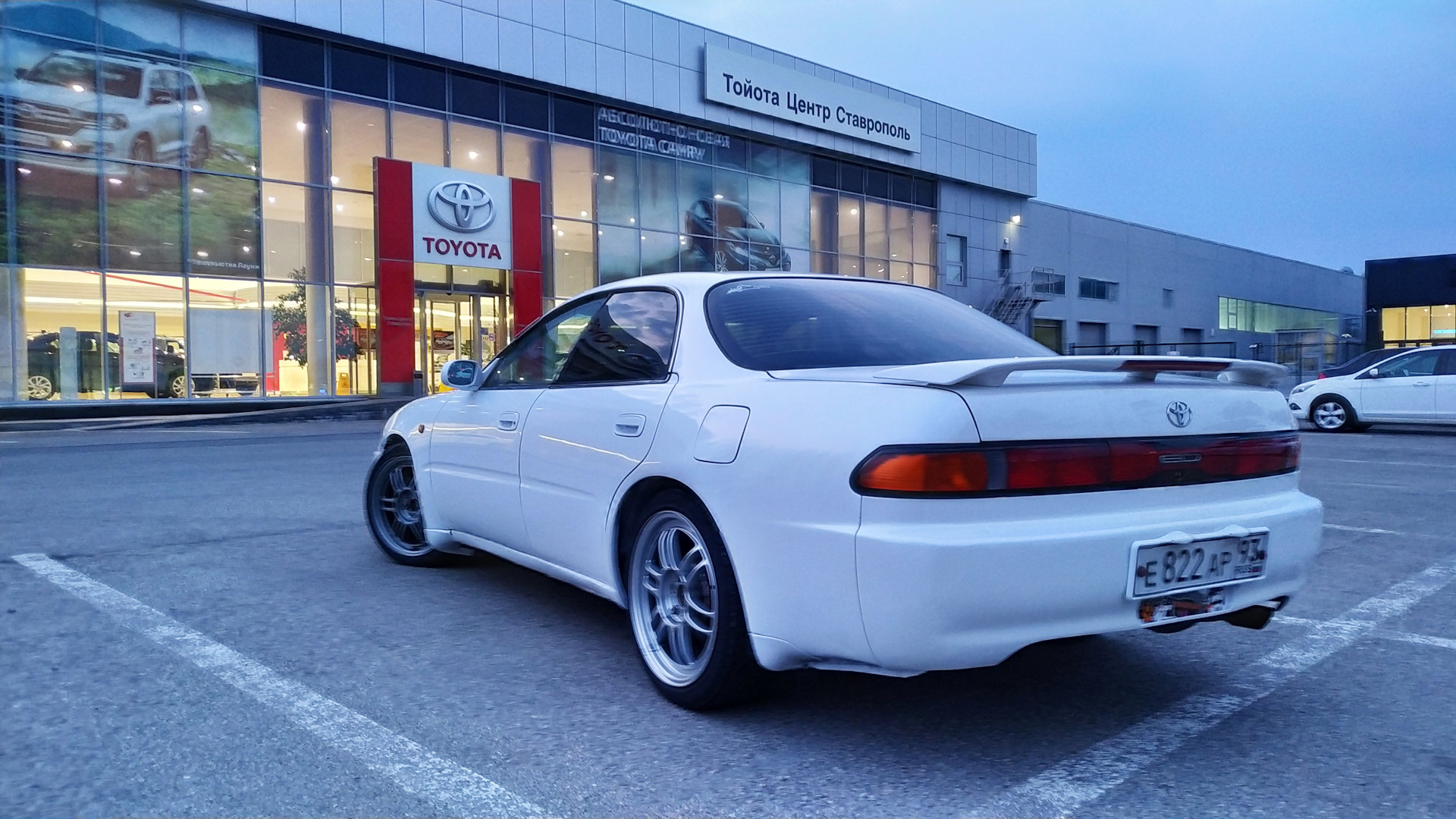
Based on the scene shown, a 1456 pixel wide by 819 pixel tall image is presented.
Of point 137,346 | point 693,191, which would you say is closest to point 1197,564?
point 137,346

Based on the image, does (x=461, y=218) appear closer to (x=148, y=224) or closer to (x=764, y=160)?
(x=148, y=224)

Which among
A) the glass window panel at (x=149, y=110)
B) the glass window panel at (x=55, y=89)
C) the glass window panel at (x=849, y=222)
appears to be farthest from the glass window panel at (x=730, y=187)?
the glass window panel at (x=55, y=89)

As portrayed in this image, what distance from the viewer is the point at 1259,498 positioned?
312 cm

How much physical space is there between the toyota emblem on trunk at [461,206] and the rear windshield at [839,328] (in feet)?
71.6

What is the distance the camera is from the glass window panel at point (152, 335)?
19984 mm

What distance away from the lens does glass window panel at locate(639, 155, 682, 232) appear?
28156mm

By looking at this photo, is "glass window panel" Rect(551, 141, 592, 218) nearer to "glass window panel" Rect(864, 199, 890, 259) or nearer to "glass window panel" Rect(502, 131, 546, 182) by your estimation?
"glass window panel" Rect(502, 131, 546, 182)

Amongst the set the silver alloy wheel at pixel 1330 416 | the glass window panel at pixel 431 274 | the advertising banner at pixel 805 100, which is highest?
the advertising banner at pixel 805 100

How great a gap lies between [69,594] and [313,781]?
8.60 feet

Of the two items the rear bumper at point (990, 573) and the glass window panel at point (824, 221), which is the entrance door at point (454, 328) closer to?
the glass window panel at point (824, 221)

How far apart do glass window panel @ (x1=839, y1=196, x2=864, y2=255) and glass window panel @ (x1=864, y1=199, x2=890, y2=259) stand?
1.12 ft

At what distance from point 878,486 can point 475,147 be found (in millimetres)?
24260

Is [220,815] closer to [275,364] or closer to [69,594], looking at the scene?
[69,594]

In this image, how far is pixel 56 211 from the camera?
19297mm
